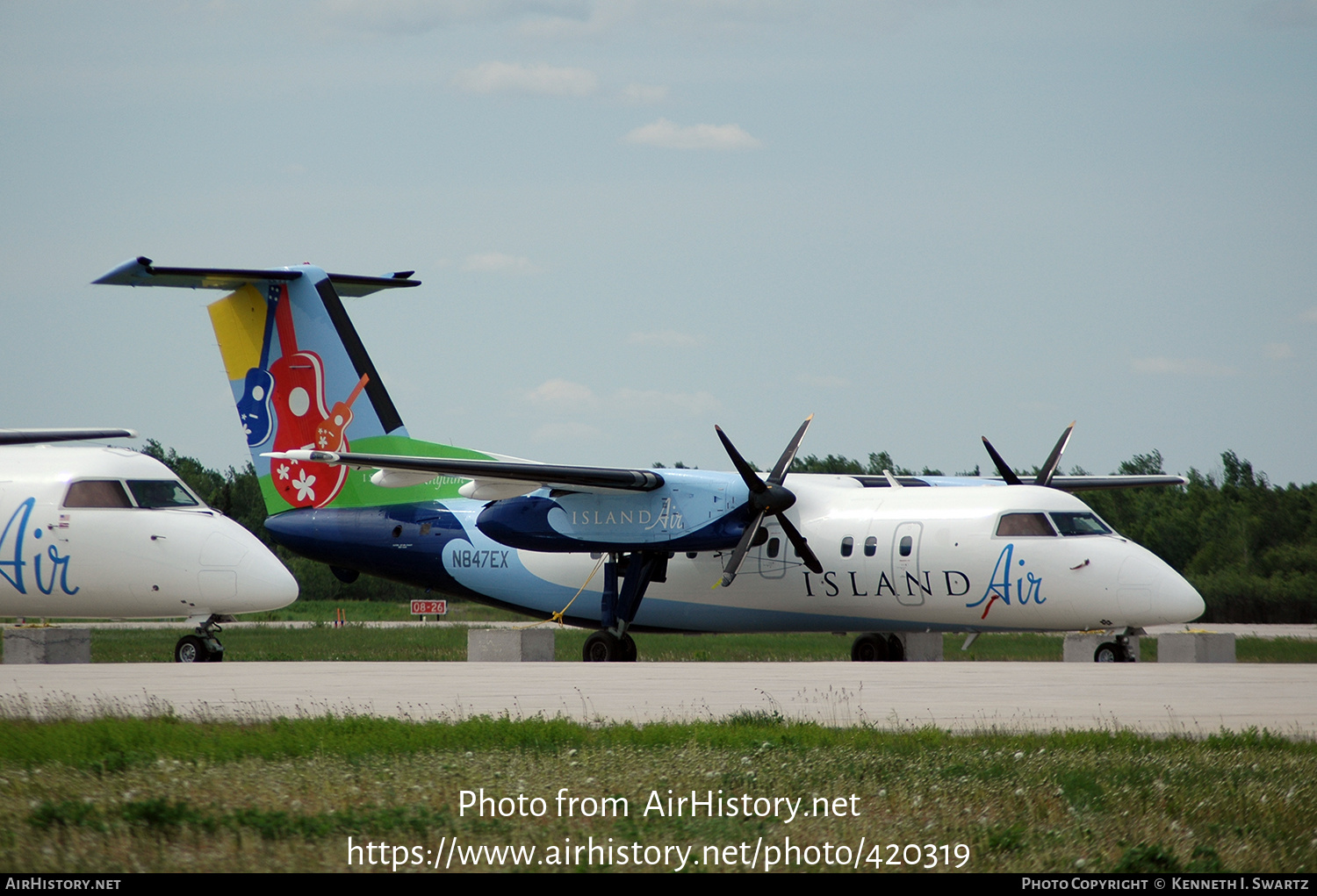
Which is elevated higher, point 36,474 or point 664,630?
point 36,474

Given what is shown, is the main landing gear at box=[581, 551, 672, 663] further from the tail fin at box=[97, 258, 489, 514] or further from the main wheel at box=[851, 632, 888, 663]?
the main wheel at box=[851, 632, 888, 663]

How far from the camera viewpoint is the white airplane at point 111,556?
67.8 ft

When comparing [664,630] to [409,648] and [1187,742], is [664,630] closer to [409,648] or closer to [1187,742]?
[409,648]


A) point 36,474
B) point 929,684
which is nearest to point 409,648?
point 36,474

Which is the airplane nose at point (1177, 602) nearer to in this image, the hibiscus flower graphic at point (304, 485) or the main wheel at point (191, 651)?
the main wheel at point (191, 651)

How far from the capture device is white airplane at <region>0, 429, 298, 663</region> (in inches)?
813

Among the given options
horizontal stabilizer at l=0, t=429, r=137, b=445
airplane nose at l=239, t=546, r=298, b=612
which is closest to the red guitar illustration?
horizontal stabilizer at l=0, t=429, r=137, b=445

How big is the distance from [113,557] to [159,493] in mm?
1310

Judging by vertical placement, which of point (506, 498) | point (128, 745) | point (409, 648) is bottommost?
point (409, 648)

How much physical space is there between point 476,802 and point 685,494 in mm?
15959

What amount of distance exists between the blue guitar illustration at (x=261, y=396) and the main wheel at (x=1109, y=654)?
16.4 metres

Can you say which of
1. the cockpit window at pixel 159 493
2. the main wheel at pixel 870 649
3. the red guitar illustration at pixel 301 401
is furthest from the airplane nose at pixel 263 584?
the main wheel at pixel 870 649

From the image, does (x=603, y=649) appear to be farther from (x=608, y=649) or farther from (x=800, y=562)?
(x=800, y=562)

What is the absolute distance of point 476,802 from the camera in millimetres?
8734
